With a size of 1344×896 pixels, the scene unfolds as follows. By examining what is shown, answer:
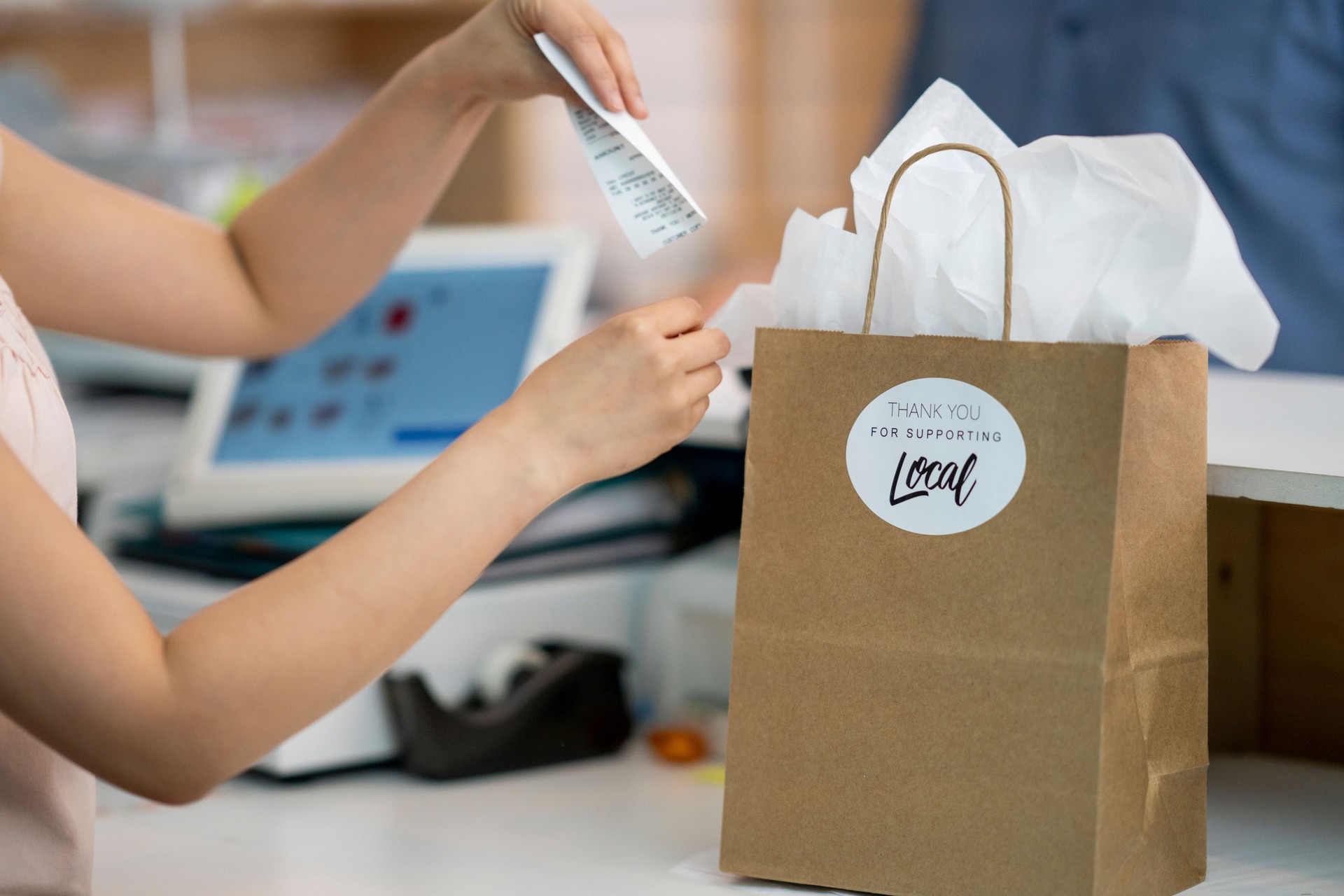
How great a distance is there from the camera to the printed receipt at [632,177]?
0.73m

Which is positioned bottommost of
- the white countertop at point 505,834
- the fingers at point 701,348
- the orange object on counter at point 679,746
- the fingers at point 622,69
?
the white countertop at point 505,834

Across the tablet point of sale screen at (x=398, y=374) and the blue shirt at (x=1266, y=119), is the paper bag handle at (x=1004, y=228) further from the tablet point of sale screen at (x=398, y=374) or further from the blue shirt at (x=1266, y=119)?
the blue shirt at (x=1266, y=119)

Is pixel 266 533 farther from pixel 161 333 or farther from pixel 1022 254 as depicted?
pixel 1022 254

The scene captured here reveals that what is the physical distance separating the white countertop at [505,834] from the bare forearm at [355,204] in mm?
343

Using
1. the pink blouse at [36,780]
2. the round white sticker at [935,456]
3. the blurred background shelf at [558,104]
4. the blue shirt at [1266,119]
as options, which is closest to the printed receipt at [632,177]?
the round white sticker at [935,456]

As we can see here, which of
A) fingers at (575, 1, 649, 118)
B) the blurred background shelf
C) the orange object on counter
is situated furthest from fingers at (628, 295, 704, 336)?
the blurred background shelf

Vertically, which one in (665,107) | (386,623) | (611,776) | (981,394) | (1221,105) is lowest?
(611,776)

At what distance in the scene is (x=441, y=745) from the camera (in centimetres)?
99

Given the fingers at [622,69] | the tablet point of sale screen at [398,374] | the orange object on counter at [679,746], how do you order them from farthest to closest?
the tablet point of sale screen at [398,374]
the orange object on counter at [679,746]
the fingers at [622,69]

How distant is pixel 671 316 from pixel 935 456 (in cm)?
15

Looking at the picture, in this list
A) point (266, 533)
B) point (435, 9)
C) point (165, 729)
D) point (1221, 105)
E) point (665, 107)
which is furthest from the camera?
point (665, 107)

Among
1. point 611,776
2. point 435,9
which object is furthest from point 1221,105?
point 435,9

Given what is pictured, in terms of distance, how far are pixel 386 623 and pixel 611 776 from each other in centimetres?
43

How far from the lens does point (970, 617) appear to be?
0.68 metres
